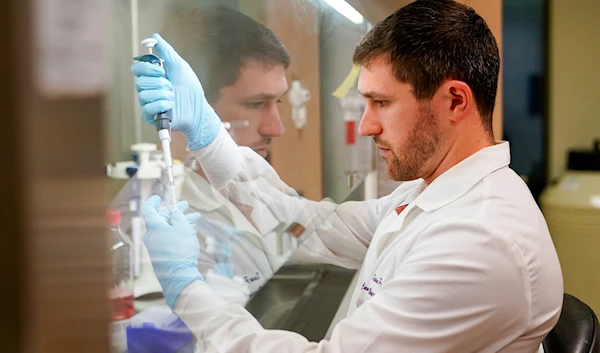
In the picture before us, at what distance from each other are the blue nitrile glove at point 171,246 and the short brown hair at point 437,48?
50 centimetres

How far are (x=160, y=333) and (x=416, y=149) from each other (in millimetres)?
595

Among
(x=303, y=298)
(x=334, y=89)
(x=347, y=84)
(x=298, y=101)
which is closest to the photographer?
(x=298, y=101)

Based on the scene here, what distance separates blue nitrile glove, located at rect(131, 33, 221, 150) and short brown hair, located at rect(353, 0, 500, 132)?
1.27ft

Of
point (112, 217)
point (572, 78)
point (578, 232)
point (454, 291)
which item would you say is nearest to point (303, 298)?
point (454, 291)

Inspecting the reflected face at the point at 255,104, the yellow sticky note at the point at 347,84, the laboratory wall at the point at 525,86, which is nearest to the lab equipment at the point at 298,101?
the reflected face at the point at 255,104

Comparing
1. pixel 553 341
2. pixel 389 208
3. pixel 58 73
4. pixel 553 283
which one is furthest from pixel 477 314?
pixel 58 73

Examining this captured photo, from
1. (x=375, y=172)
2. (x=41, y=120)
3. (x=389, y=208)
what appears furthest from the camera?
(x=375, y=172)

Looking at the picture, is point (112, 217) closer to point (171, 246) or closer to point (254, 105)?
point (171, 246)

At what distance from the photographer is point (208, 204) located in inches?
37.6

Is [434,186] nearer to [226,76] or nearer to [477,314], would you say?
[477,314]

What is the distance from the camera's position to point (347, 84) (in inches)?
66.6

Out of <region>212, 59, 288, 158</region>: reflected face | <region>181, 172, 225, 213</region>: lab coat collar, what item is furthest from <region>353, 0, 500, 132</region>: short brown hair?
<region>181, 172, 225, 213</region>: lab coat collar

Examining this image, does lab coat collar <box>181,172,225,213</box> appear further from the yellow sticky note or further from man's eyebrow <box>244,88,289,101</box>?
the yellow sticky note

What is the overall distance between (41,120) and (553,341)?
1267 mm
